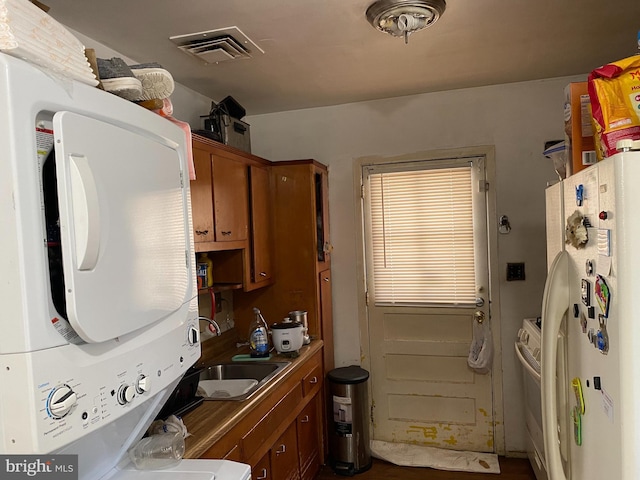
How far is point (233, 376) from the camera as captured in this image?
274cm

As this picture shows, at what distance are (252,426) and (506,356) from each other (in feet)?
6.18

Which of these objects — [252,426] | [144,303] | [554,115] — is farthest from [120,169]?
[554,115]

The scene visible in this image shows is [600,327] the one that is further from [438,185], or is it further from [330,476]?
[330,476]

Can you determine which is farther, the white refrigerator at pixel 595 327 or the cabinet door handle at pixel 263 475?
the cabinet door handle at pixel 263 475

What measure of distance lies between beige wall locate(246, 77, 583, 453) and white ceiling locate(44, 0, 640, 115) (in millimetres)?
143

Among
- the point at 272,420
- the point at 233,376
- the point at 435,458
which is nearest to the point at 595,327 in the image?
the point at 272,420

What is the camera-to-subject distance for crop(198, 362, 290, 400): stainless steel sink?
8.45 ft

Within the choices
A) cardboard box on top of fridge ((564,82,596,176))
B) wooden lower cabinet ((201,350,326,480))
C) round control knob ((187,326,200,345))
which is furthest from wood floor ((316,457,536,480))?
cardboard box on top of fridge ((564,82,596,176))

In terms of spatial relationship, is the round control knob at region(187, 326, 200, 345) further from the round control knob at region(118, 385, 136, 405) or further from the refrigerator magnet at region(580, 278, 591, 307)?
the refrigerator magnet at region(580, 278, 591, 307)

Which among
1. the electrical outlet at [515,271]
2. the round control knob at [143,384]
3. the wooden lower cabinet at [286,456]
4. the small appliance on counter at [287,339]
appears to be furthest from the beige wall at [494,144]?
the round control knob at [143,384]

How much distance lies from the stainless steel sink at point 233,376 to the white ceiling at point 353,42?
5.35 ft

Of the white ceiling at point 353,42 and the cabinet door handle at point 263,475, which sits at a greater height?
the white ceiling at point 353,42
